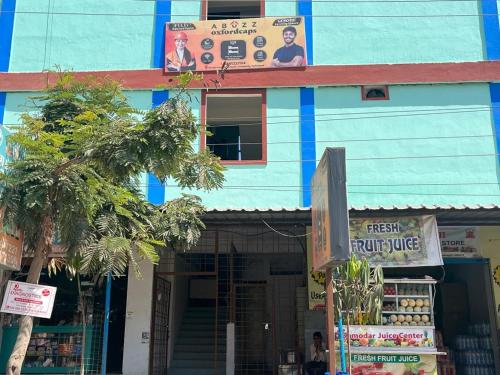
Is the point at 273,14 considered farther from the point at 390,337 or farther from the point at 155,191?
the point at 390,337

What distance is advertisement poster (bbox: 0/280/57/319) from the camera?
682 centimetres

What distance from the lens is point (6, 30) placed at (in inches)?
563

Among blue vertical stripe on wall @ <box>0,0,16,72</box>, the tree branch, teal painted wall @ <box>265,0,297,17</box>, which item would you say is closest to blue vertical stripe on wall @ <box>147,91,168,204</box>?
blue vertical stripe on wall @ <box>0,0,16,72</box>

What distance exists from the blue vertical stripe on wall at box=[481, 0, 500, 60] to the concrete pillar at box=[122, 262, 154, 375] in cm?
939

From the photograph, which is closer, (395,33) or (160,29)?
(395,33)

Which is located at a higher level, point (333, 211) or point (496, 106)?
point (496, 106)

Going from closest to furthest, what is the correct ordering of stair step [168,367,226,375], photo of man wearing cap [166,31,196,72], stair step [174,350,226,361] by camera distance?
1. stair step [168,367,226,375]
2. photo of man wearing cap [166,31,196,72]
3. stair step [174,350,226,361]

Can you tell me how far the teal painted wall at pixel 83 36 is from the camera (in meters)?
14.0

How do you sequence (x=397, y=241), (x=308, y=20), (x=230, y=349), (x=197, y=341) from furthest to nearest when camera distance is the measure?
(x=197, y=341)
(x=308, y=20)
(x=230, y=349)
(x=397, y=241)

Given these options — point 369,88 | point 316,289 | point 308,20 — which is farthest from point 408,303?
point 308,20

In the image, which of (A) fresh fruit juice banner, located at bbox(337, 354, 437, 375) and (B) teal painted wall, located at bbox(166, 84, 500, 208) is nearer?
(A) fresh fruit juice banner, located at bbox(337, 354, 437, 375)

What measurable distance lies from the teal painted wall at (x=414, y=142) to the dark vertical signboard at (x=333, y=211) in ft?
20.1

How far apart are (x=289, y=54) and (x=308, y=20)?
41.4 inches

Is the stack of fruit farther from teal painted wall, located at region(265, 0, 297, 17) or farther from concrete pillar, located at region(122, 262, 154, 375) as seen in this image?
teal painted wall, located at region(265, 0, 297, 17)
